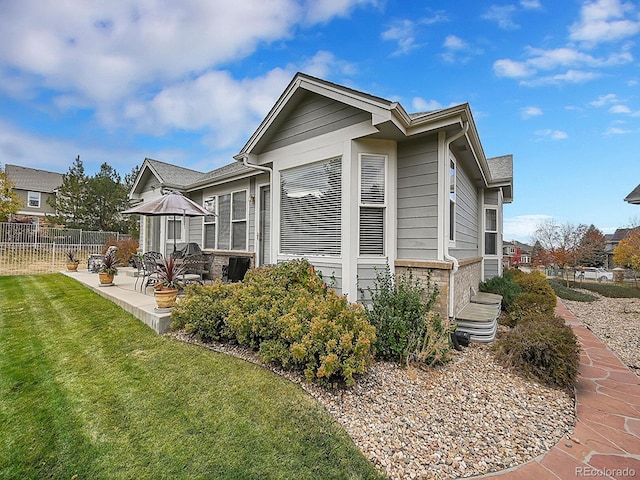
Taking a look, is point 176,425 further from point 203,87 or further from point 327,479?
point 203,87

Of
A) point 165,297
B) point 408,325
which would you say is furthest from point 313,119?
point 165,297

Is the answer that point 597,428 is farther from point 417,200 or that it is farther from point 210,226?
point 210,226

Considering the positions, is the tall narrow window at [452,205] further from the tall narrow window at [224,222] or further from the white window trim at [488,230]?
the tall narrow window at [224,222]

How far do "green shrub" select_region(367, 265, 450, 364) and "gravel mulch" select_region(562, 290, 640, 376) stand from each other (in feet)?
10.8

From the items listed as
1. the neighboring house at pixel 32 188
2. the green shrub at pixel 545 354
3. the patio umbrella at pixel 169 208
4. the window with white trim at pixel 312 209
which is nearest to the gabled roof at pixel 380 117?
the window with white trim at pixel 312 209

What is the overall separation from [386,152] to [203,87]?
10.1 meters

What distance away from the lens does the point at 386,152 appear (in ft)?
18.3

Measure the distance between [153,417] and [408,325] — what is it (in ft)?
11.2

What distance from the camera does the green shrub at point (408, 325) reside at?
428 centimetres

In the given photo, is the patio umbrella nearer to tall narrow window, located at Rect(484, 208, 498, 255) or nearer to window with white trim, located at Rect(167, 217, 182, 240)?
window with white trim, located at Rect(167, 217, 182, 240)

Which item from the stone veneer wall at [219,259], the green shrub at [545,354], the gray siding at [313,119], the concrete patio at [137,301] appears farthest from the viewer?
the stone veneer wall at [219,259]

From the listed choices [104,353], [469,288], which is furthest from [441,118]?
[104,353]

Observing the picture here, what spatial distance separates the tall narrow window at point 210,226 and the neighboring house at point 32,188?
101 ft

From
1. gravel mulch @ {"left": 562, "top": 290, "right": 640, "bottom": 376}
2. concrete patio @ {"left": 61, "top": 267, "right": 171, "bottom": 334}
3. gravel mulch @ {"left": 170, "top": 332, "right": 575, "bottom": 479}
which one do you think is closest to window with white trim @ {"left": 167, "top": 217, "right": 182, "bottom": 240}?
concrete patio @ {"left": 61, "top": 267, "right": 171, "bottom": 334}
